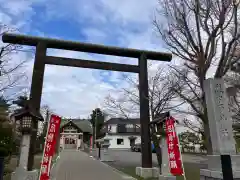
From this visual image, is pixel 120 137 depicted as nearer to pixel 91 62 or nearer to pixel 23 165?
pixel 91 62

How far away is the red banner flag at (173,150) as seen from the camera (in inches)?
340

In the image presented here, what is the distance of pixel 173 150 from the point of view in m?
8.80

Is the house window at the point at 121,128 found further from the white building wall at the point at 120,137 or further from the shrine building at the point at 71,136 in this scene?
the shrine building at the point at 71,136

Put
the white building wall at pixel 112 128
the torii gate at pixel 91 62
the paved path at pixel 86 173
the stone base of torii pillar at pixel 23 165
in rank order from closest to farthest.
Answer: the stone base of torii pillar at pixel 23 165
the torii gate at pixel 91 62
the paved path at pixel 86 173
the white building wall at pixel 112 128

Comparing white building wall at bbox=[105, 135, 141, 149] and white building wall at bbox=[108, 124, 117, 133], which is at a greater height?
white building wall at bbox=[108, 124, 117, 133]

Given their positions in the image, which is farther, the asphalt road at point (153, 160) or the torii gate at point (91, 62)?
the asphalt road at point (153, 160)

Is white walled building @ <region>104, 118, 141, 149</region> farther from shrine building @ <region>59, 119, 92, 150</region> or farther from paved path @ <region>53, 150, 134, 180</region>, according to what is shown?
paved path @ <region>53, 150, 134, 180</region>

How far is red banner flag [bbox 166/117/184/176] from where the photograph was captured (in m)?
8.65

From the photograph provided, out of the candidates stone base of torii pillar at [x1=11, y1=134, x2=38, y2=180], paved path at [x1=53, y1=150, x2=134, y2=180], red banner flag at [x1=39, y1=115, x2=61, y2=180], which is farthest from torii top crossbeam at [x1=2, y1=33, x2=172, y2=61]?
paved path at [x1=53, y1=150, x2=134, y2=180]

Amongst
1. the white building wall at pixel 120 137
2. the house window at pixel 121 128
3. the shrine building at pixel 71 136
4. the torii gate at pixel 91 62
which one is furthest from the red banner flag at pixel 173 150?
the shrine building at pixel 71 136

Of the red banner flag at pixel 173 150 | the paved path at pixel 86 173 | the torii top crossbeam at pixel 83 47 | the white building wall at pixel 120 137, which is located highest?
the torii top crossbeam at pixel 83 47

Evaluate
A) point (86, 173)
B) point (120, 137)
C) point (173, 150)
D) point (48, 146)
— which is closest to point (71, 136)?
point (120, 137)

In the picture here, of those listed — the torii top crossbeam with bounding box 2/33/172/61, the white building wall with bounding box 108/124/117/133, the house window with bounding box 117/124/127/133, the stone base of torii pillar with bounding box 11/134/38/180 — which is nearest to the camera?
the stone base of torii pillar with bounding box 11/134/38/180

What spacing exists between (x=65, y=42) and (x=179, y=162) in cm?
723
